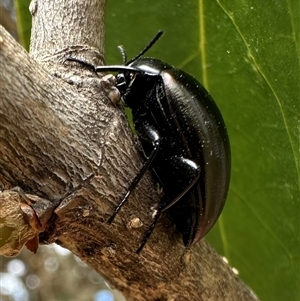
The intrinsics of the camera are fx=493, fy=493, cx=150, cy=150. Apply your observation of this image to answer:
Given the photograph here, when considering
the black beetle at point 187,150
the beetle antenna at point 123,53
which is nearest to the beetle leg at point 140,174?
the black beetle at point 187,150

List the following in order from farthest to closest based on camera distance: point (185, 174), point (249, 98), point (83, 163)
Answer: point (249, 98)
point (185, 174)
point (83, 163)

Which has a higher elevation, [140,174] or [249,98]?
[249,98]

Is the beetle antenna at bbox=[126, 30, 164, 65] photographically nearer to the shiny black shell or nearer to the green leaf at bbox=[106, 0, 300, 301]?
the green leaf at bbox=[106, 0, 300, 301]

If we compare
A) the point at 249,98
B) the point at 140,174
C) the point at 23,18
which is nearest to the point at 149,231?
the point at 140,174

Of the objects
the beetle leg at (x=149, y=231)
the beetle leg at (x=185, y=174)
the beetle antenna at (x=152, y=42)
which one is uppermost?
the beetle antenna at (x=152, y=42)

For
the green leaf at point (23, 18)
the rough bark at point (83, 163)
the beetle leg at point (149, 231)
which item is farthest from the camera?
the green leaf at point (23, 18)

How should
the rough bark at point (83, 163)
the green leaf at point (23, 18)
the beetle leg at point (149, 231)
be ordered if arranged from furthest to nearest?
1. the green leaf at point (23, 18)
2. the beetle leg at point (149, 231)
3. the rough bark at point (83, 163)

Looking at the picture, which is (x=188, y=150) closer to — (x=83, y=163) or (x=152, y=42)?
(x=83, y=163)

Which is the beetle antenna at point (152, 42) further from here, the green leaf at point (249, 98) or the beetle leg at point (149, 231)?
the beetle leg at point (149, 231)

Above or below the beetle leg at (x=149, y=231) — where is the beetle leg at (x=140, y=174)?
above
